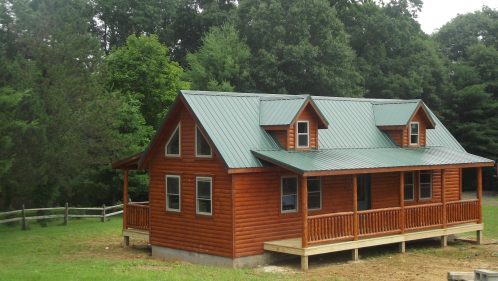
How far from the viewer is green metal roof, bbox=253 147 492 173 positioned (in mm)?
21844

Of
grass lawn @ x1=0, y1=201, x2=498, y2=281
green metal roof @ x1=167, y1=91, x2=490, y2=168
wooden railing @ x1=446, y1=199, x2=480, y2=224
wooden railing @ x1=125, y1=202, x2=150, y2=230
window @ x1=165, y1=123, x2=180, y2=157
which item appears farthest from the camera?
wooden railing @ x1=446, y1=199, x2=480, y2=224

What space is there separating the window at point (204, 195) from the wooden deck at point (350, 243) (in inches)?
92.9

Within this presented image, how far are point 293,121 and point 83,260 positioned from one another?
8.96m

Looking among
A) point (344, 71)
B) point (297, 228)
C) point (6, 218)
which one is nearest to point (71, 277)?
point (297, 228)

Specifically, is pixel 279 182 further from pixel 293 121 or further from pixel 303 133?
pixel 303 133

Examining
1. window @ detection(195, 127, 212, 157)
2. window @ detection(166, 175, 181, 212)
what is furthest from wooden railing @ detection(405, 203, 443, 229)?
window @ detection(166, 175, 181, 212)

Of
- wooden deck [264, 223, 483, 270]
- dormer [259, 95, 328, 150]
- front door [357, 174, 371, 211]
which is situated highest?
dormer [259, 95, 328, 150]

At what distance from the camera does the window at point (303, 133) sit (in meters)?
24.4

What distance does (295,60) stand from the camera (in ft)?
165

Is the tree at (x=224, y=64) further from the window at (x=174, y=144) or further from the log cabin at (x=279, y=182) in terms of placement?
the window at (x=174, y=144)

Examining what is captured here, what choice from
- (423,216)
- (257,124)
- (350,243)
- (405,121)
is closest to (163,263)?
(257,124)

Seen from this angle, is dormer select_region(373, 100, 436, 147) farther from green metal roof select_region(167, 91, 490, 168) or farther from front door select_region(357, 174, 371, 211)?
front door select_region(357, 174, 371, 211)

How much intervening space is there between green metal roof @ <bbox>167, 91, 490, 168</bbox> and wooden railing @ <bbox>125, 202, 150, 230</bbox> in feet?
17.9

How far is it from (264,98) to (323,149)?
3065mm
